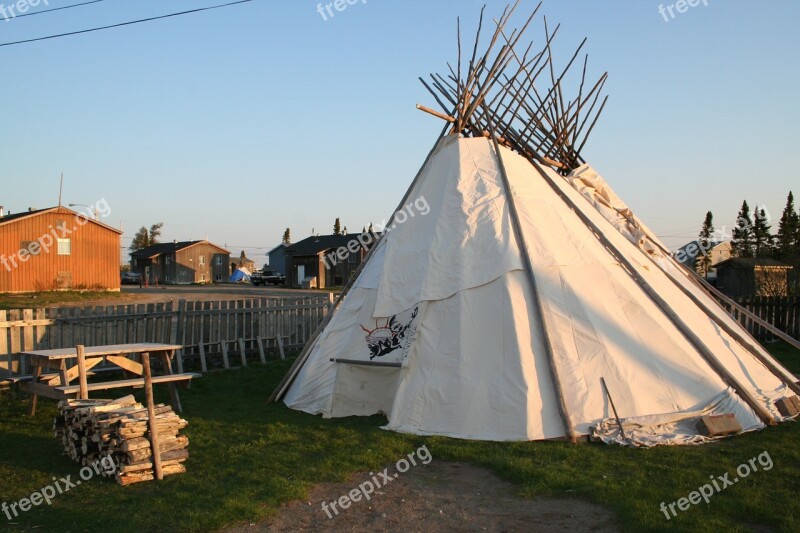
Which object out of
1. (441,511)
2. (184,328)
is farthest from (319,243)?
(441,511)

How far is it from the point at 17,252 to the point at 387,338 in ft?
101

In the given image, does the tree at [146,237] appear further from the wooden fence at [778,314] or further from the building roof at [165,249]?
the wooden fence at [778,314]

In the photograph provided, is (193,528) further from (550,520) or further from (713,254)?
(713,254)

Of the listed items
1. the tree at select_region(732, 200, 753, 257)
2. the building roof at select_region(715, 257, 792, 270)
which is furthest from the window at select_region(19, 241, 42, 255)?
the tree at select_region(732, 200, 753, 257)

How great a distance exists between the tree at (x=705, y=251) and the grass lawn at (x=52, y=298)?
42667 mm

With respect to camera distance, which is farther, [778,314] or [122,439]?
[778,314]

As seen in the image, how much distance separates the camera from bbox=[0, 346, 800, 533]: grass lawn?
5.42m

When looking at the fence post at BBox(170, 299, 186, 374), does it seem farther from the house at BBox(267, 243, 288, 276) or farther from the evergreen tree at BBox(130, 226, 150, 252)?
the evergreen tree at BBox(130, 226, 150, 252)

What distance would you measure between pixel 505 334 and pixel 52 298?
26.5 m

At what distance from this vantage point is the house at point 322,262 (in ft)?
157

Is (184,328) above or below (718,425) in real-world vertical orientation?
above

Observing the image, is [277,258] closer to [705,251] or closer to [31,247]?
[31,247]

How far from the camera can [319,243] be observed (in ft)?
166

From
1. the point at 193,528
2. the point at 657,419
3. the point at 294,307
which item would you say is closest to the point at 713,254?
the point at 294,307
